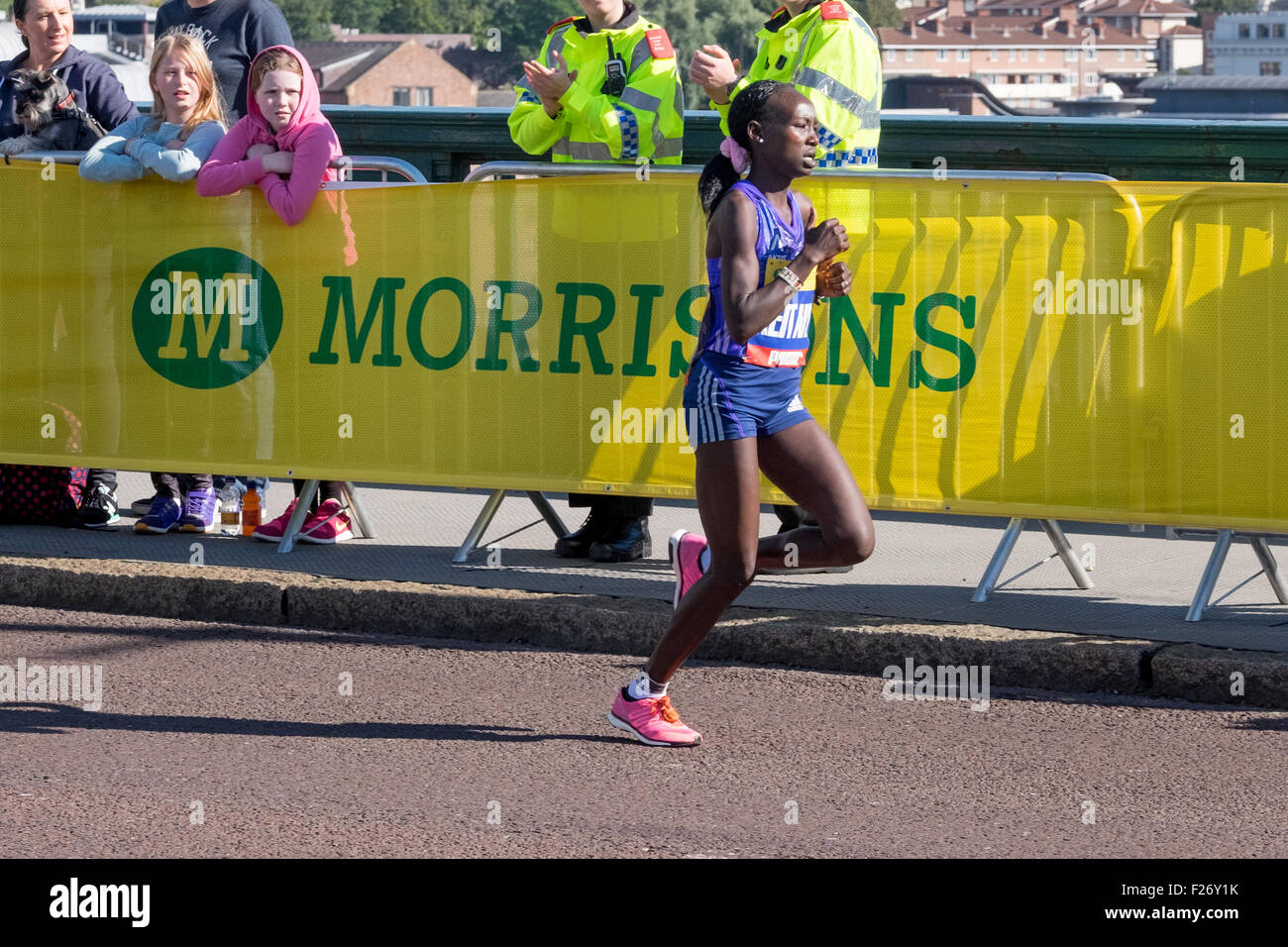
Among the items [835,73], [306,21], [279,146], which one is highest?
[306,21]

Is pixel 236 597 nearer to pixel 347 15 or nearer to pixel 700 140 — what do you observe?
pixel 700 140

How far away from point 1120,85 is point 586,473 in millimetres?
87746

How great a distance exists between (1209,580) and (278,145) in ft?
12.9

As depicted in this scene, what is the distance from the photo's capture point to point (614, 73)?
25.4 feet

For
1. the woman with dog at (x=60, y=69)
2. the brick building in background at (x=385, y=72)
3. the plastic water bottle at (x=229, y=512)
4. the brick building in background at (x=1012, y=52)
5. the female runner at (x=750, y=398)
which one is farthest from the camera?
the brick building in background at (x=1012, y=52)

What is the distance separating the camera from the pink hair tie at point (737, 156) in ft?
18.0

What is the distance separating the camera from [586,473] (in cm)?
741

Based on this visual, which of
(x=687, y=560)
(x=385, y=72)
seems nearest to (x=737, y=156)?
→ (x=687, y=560)

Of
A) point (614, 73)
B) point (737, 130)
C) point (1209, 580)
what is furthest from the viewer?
point (614, 73)

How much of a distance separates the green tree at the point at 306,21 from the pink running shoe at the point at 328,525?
161 m

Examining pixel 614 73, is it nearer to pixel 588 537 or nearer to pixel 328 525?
pixel 588 537

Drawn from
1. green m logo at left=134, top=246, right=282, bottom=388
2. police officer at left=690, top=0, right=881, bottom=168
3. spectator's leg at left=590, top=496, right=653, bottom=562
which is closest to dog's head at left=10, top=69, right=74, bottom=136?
green m logo at left=134, top=246, right=282, bottom=388

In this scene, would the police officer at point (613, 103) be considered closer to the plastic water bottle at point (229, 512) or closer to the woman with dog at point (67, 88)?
the plastic water bottle at point (229, 512)

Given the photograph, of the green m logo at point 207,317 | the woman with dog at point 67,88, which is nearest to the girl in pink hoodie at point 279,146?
the green m logo at point 207,317
